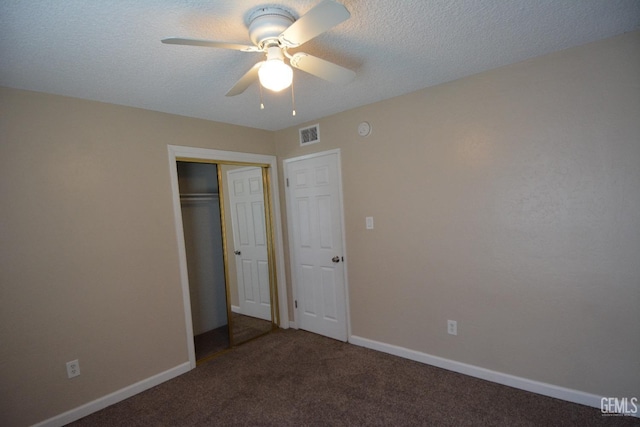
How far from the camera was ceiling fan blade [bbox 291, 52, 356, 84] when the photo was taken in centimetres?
158

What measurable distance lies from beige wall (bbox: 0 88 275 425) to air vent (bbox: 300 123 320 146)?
1214mm

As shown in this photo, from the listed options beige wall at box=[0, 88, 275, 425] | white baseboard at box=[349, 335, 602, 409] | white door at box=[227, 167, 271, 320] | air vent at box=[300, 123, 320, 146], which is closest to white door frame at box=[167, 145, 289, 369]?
beige wall at box=[0, 88, 275, 425]

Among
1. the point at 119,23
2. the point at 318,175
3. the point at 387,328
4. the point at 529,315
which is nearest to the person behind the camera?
the point at 119,23

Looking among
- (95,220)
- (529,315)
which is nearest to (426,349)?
(529,315)

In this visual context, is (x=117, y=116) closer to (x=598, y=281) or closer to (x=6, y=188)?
(x=6, y=188)

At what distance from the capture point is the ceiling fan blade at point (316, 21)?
114 cm

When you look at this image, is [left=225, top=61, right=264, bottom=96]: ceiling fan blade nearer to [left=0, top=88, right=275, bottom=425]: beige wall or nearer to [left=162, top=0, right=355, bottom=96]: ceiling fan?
[left=162, top=0, right=355, bottom=96]: ceiling fan

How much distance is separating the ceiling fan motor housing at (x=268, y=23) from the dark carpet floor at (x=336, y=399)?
2408 mm

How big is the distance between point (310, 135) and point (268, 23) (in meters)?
2.00

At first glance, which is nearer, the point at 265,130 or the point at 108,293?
A: the point at 108,293

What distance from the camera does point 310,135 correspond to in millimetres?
3461

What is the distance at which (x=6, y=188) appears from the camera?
2.06 m

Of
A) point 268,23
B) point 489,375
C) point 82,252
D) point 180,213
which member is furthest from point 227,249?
point 489,375

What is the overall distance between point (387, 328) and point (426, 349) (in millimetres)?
400
